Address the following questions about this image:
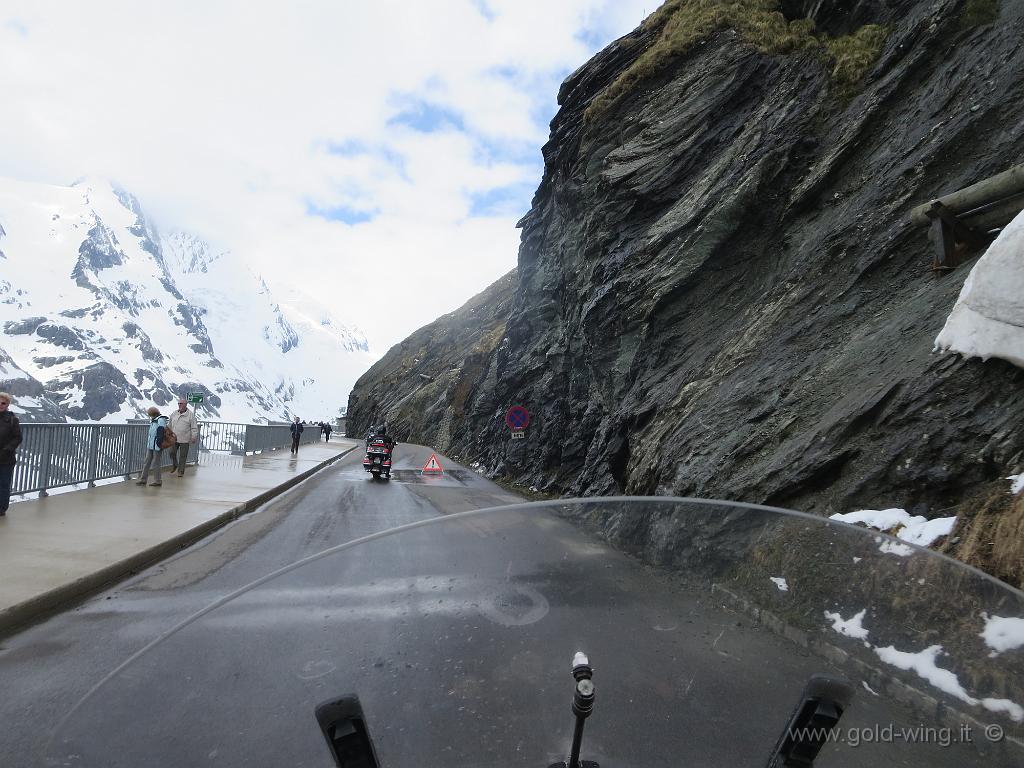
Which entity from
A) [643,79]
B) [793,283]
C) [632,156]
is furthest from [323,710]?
[643,79]

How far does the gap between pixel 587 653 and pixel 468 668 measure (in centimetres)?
37

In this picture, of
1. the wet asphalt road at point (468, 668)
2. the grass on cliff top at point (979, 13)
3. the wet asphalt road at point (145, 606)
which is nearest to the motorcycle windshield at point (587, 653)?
the wet asphalt road at point (468, 668)

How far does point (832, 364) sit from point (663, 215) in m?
7.88

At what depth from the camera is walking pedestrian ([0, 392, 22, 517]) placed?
26.7 feet

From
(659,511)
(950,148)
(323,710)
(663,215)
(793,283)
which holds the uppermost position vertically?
(663,215)

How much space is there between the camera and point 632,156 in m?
16.5

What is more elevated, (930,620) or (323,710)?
(930,620)

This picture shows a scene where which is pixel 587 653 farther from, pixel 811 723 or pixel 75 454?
pixel 75 454

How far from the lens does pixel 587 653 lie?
71.8 inches

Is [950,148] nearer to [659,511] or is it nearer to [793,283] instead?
[793,283]

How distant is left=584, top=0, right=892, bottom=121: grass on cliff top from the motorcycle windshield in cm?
1350

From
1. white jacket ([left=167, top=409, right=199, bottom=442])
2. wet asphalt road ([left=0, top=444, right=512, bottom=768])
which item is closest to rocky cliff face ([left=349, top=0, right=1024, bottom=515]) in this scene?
wet asphalt road ([left=0, top=444, right=512, bottom=768])

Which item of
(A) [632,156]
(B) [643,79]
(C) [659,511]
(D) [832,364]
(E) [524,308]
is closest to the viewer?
(C) [659,511]

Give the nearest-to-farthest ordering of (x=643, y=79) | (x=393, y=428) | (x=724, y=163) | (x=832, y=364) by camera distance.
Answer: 1. (x=832, y=364)
2. (x=724, y=163)
3. (x=643, y=79)
4. (x=393, y=428)
